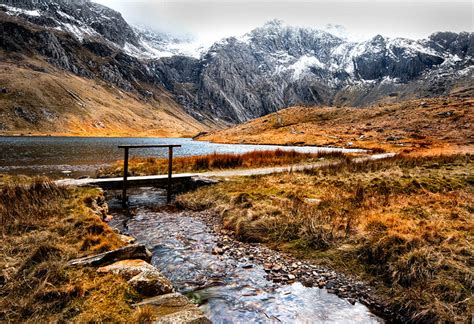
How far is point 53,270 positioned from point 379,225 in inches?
427

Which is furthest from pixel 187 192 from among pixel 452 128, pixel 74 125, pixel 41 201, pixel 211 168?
pixel 74 125

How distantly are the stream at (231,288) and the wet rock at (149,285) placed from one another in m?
1.41

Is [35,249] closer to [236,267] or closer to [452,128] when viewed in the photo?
[236,267]

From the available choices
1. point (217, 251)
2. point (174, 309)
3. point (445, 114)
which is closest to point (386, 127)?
point (445, 114)

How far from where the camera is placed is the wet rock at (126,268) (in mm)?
7645

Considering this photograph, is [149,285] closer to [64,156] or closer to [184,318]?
[184,318]

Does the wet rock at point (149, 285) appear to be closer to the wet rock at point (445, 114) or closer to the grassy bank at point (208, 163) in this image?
the grassy bank at point (208, 163)

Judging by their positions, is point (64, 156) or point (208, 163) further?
point (64, 156)

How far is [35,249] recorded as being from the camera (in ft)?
26.1

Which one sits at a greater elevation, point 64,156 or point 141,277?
point 141,277

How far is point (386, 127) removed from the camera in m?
85.5

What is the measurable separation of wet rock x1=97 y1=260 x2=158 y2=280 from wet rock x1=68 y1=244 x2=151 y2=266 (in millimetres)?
292

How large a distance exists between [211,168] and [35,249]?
2183cm

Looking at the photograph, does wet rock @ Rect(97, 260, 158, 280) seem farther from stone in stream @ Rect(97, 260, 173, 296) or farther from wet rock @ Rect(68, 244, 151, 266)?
wet rock @ Rect(68, 244, 151, 266)
